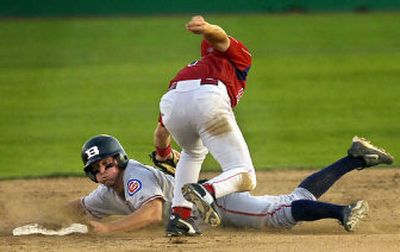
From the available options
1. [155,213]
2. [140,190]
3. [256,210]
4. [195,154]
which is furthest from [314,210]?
[140,190]

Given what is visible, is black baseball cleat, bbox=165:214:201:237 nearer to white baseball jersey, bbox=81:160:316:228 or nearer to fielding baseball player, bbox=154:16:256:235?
fielding baseball player, bbox=154:16:256:235

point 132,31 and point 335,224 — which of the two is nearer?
point 335,224

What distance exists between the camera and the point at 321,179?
26.3 ft

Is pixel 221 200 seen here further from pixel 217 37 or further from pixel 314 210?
pixel 217 37

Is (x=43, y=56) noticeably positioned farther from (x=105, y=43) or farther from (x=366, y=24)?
(x=366, y=24)

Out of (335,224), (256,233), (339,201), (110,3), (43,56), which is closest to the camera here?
(256,233)

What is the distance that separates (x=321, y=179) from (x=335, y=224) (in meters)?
0.42

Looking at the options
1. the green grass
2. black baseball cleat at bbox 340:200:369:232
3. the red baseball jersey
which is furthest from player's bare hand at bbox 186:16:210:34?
the green grass

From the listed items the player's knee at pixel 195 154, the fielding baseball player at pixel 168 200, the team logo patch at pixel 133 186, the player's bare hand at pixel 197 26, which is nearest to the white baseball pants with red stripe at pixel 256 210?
the fielding baseball player at pixel 168 200

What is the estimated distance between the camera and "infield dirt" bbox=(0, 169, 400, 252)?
6859 mm

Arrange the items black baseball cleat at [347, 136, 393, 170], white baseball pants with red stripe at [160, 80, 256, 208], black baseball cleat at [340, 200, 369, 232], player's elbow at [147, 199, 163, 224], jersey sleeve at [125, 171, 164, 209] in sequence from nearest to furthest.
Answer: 1. white baseball pants with red stripe at [160, 80, 256, 208]
2. black baseball cleat at [340, 200, 369, 232]
3. player's elbow at [147, 199, 163, 224]
4. jersey sleeve at [125, 171, 164, 209]
5. black baseball cleat at [347, 136, 393, 170]

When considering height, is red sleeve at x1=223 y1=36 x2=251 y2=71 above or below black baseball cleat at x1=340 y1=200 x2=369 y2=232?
above

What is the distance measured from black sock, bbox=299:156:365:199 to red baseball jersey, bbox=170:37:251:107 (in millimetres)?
966

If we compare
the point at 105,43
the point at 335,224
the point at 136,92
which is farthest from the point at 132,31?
the point at 335,224
